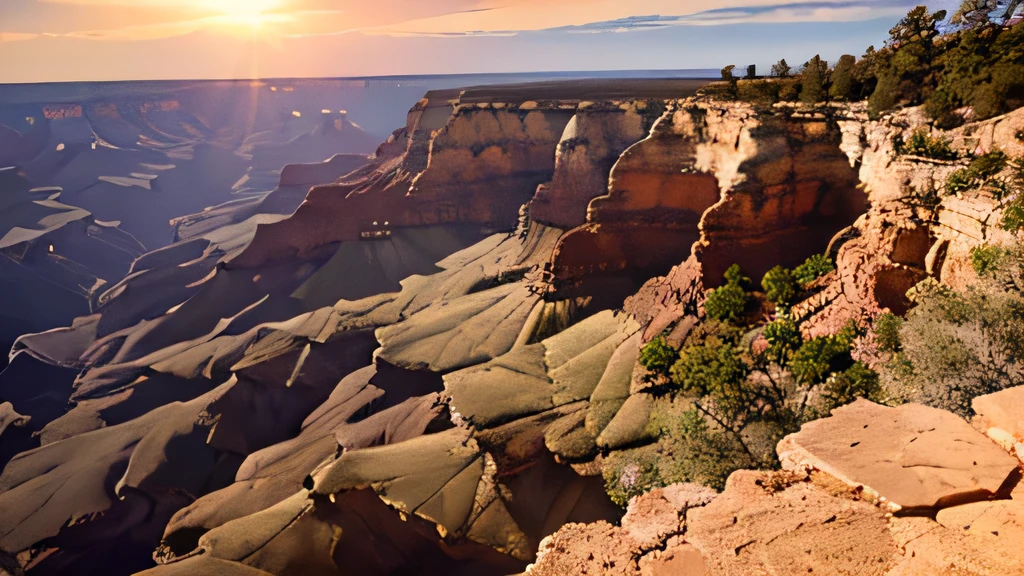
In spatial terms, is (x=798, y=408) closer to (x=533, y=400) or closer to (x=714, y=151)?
(x=533, y=400)

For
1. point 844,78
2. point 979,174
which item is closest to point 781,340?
point 979,174

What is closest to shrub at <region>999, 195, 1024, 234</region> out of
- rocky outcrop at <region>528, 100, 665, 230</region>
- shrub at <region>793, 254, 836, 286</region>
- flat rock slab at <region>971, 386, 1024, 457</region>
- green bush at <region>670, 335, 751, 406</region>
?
shrub at <region>793, 254, 836, 286</region>

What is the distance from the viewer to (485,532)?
19922mm

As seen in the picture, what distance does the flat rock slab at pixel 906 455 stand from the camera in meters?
10.6

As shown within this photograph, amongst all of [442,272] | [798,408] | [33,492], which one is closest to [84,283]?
[33,492]

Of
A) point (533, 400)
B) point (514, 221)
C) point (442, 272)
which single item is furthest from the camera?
point (514, 221)

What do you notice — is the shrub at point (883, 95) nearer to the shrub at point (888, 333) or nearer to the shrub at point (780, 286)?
the shrub at point (780, 286)

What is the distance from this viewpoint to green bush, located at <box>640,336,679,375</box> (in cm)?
2300

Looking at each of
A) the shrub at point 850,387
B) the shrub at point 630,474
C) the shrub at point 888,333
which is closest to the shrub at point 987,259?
the shrub at point 888,333

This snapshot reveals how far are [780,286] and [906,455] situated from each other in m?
11.3

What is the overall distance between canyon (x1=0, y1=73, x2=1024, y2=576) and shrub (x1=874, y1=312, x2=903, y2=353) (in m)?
1.07

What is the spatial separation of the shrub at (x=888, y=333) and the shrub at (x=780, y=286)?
4.30 m

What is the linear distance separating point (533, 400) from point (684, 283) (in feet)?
30.0

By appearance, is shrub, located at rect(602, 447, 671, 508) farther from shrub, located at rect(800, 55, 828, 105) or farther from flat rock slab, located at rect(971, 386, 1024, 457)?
shrub, located at rect(800, 55, 828, 105)
